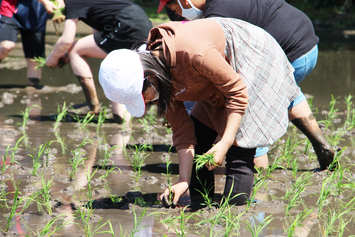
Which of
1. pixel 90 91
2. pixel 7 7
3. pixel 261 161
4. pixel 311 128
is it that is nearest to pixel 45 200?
pixel 261 161

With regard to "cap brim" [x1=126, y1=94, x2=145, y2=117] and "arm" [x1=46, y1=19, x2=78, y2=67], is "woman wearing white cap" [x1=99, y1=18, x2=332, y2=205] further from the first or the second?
"arm" [x1=46, y1=19, x2=78, y2=67]

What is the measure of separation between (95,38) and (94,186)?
1.99 m

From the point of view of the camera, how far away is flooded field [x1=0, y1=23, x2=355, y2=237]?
2.28 m

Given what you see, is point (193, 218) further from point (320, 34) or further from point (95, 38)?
point (320, 34)

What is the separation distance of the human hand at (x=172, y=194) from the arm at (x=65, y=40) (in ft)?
8.13

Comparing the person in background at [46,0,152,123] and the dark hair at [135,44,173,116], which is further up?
the dark hair at [135,44,173,116]

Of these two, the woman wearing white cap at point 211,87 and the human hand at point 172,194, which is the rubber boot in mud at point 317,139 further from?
the human hand at point 172,194

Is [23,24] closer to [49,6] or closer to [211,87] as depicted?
[49,6]

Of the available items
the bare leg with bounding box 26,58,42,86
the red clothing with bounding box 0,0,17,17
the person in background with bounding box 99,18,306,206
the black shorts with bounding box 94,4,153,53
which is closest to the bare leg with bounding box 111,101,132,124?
the black shorts with bounding box 94,4,153,53

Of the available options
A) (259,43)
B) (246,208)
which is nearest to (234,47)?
(259,43)

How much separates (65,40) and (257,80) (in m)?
2.55

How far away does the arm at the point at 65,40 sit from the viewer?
14.2 feet

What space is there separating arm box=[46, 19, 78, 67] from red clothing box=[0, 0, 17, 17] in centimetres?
128

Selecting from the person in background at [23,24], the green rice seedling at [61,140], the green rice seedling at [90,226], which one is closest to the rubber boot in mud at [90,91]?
the green rice seedling at [61,140]
